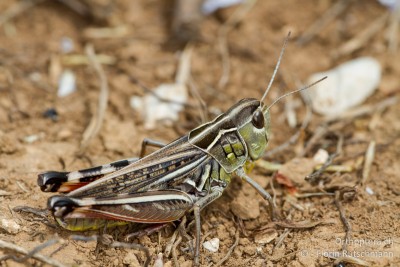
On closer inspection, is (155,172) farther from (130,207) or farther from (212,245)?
(212,245)

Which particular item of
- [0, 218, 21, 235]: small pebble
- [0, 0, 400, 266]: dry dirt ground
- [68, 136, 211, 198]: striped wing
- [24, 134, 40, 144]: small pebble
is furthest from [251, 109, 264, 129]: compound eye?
[24, 134, 40, 144]: small pebble

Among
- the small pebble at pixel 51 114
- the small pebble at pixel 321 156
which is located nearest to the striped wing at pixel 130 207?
the small pebble at pixel 321 156

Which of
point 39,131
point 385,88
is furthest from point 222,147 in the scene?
point 385,88

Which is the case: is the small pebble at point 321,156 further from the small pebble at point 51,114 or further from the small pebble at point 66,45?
the small pebble at point 66,45

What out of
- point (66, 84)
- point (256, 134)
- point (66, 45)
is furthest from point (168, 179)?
point (66, 45)

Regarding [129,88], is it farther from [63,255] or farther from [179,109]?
[63,255]

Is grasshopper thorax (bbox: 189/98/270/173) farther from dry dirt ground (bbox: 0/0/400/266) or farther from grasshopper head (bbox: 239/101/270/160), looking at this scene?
dry dirt ground (bbox: 0/0/400/266)
